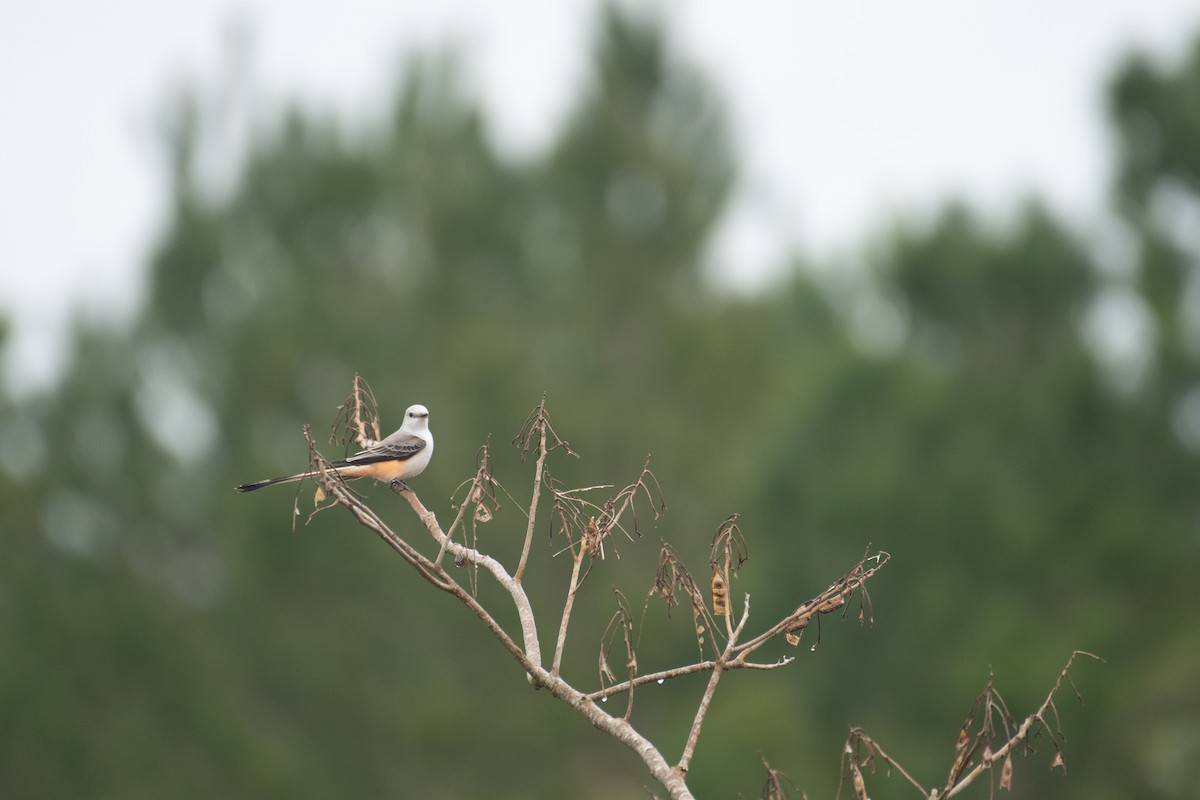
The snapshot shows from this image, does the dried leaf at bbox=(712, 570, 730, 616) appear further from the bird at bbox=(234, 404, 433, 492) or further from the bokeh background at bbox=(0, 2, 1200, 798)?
the bokeh background at bbox=(0, 2, 1200, 798)

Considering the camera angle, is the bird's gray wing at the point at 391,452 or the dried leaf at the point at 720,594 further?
the bird's gray wing at the point at 391,452

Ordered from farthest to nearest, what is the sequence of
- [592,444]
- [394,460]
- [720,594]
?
[592,444] → [394,460] → [720,594]

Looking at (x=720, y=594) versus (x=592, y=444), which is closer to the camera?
(x=720, y=594)

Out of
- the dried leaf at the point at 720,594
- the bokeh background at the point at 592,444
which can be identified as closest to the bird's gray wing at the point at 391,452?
the dried leaf at the point at 720,594

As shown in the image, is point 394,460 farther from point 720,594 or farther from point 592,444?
point 592,444

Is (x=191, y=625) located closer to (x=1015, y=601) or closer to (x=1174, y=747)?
(x=1015, y=601)

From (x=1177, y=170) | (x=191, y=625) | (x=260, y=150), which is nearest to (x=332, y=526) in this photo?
(x=191, y=625)

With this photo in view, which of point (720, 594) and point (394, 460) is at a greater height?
Answer: point (720, 594)

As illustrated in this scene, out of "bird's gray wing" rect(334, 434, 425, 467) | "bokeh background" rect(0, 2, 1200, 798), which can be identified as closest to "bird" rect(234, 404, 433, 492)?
"bird's gray wing" rect(334, 434, 425, 467)

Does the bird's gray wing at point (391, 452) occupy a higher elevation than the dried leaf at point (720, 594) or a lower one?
lower

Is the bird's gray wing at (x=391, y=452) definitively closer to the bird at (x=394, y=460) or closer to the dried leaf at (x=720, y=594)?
the bird at (x=394, y=460)

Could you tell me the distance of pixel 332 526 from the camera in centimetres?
2869

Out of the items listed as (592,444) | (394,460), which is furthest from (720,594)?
(592,444)

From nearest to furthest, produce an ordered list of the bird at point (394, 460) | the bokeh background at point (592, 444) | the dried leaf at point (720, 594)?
1. the dried leaf at point (720, 594)
2. the bird at point (394, 460)
3. the bokeh background at point (592, 444)
